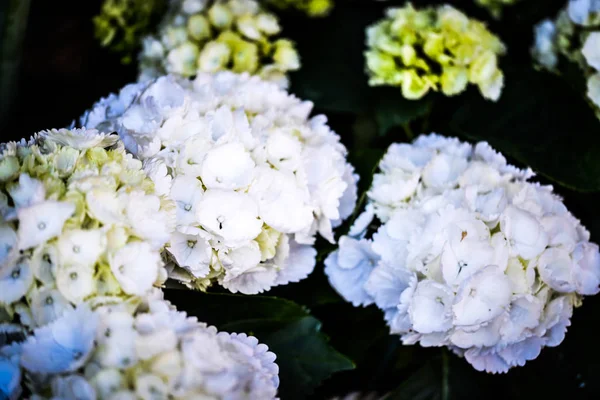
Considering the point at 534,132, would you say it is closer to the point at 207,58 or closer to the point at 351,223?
the point at 351,223

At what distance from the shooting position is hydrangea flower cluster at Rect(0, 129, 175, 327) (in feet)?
1.88

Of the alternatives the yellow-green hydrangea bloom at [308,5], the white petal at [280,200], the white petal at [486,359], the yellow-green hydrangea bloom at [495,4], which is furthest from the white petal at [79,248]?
the yellow-green hydrangea bloom at [495,4]

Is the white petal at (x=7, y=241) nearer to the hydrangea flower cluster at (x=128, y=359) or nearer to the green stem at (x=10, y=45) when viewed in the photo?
the hydrangea flower cluster at (x=128, y=359)

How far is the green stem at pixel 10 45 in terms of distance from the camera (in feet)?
3.19

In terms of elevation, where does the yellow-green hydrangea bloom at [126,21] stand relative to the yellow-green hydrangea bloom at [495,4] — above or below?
above

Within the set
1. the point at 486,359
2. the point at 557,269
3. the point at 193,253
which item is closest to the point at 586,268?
the point at 557,269

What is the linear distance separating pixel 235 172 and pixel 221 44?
0.36 m

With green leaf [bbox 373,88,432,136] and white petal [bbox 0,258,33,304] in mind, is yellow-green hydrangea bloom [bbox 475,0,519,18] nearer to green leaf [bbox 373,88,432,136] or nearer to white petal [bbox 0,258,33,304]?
green leaf [bbox 373,88,432,136]

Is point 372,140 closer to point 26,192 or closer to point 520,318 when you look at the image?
point 520,318

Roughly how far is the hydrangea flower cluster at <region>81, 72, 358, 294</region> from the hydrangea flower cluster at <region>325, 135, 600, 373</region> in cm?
8

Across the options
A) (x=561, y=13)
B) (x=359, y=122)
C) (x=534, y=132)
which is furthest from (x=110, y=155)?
(x=561, y=13)

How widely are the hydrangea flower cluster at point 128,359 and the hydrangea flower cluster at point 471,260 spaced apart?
0.28 m

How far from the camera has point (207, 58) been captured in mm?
1019

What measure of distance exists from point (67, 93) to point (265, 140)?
24.0 inches
